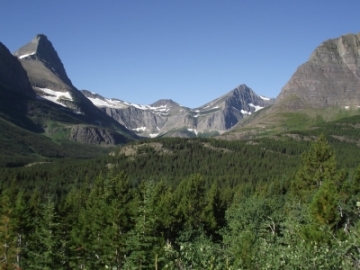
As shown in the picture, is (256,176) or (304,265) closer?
(304,265)

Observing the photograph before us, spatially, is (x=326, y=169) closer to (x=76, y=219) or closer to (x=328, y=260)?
(x=76, y=219)

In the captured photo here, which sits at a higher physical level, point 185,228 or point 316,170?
point 316,170

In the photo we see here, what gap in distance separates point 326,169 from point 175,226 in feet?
104

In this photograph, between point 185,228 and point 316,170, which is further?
point 316,170

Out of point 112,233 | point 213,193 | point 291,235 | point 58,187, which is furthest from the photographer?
point 58,187

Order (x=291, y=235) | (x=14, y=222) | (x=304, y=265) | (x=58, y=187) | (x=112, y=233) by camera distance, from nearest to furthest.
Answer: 1. (x=304, y=265)
2. (x=291, y=235)
3. (x=112, y=233)
4. (x=14, y=222)
5. (x=58, y=187)

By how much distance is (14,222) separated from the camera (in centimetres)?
6022

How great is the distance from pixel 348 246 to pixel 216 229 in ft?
215

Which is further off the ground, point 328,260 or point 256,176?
point 328,260

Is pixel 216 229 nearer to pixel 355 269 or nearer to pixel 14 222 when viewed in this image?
pixel 14 222

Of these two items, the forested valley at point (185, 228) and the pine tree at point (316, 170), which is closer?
the forested valley at point (185, 228)

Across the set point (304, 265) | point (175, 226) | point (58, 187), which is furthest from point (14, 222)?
point (58, 187)

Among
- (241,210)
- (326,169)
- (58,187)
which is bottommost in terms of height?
(58,187)

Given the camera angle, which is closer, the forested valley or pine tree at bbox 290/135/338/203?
the forested valley
